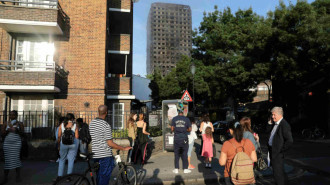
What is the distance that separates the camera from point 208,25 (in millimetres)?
30312

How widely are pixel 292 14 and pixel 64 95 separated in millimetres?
15760

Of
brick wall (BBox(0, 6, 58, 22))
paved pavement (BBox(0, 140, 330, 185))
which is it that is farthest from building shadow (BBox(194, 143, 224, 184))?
brick wall (BBox(0, 6, 58, 22))

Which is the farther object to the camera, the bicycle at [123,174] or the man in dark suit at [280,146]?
the bicycle at [123,174]

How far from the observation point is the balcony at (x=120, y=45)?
1538 centimetres

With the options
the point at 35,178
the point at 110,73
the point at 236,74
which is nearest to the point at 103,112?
the point at 35,178

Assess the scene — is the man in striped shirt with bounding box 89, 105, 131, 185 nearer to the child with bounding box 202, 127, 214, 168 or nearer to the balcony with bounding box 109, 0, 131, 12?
the child with bounding box 202, 127, 214, 168

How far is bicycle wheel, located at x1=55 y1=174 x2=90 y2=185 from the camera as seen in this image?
4.09 m

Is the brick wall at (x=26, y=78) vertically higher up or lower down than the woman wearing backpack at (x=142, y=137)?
higher up

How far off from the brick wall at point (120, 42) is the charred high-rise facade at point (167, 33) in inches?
5235

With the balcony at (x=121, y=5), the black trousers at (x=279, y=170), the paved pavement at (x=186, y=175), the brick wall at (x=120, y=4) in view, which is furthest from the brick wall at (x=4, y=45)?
the black trousers at (x=279, y=170)

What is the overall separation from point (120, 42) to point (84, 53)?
2604 millimetres

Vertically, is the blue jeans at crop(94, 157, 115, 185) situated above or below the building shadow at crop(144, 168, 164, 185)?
above

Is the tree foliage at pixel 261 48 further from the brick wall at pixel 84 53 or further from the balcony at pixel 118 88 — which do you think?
the brick wall at pixel 84 53

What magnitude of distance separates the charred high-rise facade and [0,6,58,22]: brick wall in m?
136
